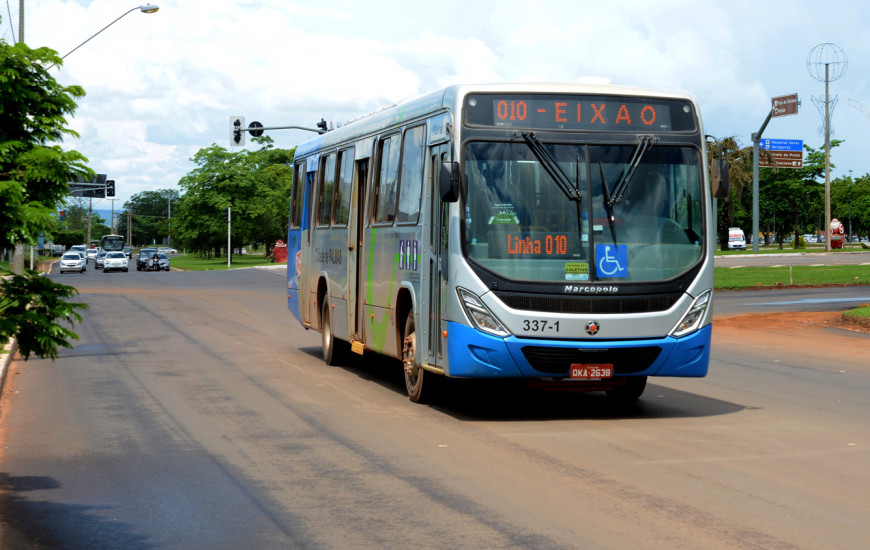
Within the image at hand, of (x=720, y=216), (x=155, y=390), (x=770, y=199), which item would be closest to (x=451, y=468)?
(x=155, y=390)

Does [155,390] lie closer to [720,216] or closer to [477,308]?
[477,308]

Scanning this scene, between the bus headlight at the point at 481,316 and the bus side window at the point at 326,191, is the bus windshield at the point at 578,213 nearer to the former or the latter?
the bus headlight at the point at 481,316

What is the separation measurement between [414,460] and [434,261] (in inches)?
118

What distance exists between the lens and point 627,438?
1012 centimetres

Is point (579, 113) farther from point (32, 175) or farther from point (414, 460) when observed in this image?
point (32, 175)

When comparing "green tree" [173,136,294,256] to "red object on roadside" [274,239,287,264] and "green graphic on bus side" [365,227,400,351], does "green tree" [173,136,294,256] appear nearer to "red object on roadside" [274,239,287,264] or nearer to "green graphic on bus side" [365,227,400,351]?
"red object on roadside" [274,239,287,264]

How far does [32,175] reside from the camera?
252 inches

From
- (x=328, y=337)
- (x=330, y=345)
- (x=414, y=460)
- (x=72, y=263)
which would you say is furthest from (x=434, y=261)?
(x=72, y=263)

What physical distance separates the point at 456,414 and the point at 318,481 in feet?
12.0

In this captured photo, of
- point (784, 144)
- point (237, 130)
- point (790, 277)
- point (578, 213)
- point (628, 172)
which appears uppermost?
point (784, 144)

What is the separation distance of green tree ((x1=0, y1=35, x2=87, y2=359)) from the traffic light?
123 ft

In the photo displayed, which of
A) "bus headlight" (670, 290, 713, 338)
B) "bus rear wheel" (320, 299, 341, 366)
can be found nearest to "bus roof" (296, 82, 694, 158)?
"bus headlight" (670, 290, 713, 338)

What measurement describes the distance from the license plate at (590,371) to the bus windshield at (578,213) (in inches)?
31.5

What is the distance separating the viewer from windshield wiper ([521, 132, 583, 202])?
11.1 m
